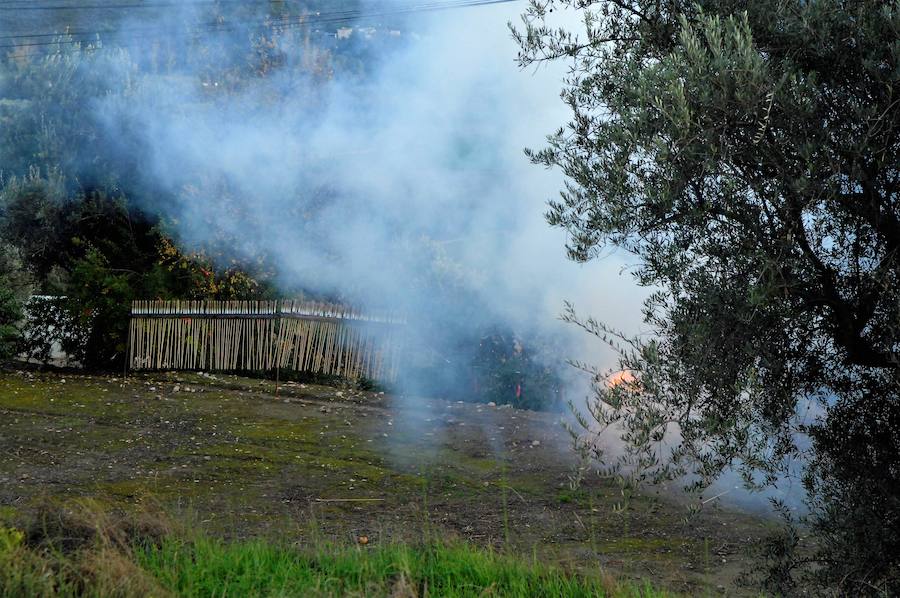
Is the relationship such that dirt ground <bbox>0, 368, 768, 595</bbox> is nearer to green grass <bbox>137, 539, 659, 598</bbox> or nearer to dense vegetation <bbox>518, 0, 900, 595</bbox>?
green grass <bbox>137, 539, 659, 598</bbox>

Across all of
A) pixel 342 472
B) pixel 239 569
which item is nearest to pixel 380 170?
pixel 342 472

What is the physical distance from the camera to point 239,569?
482 cm

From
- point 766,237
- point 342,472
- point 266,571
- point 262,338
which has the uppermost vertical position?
point 766,237

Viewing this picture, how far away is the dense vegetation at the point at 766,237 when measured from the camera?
153 inches

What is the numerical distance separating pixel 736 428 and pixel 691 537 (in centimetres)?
256

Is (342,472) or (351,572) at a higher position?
(351,572)

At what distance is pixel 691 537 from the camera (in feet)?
20.8

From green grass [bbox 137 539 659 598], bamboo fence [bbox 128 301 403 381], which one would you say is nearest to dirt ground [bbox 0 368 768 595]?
green grass [bbox 137 539 659 598]

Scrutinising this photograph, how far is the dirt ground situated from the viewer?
19.9 feet

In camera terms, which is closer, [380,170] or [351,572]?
[351,572]

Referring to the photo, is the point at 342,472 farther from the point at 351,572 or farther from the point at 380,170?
the point at 380,170

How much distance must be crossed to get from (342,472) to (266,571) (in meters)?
2.97

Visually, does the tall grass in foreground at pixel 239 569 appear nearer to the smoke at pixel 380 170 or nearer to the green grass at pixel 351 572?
the green grass at pixel 351 572

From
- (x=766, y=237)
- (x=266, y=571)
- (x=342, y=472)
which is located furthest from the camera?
(x=342, y=472)
